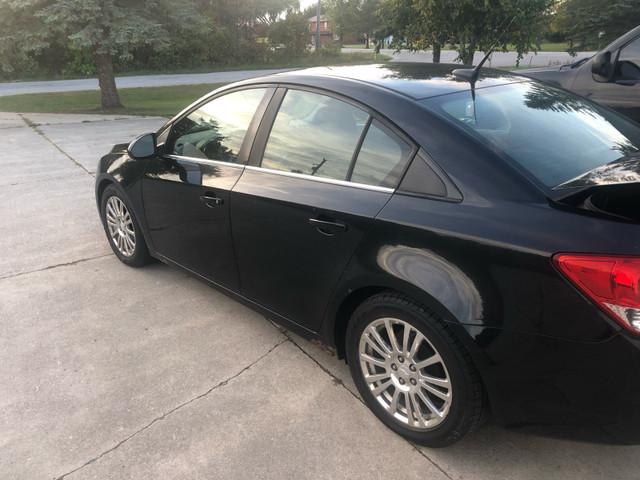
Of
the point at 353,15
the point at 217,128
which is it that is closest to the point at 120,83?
the point at 217,128

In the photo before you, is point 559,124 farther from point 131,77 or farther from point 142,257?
point 131,77

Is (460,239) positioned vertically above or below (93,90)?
above

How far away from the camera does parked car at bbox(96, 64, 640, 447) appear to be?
172 centimetres

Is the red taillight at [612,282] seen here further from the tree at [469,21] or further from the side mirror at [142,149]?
the tree at [469,21]

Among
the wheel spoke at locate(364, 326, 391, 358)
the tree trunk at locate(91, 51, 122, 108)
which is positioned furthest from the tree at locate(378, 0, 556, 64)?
the wheel spoke at locate(364, 326, 391, 358)

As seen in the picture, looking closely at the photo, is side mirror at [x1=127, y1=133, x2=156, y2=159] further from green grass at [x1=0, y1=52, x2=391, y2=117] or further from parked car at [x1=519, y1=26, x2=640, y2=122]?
green grass at [x1=0, y1=52, x2=391, y2=117]

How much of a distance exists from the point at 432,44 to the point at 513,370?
11.5 m

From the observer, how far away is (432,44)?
39.1 ft

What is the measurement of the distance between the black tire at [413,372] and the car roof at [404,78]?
3.41 feet

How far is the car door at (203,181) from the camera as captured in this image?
2988mm

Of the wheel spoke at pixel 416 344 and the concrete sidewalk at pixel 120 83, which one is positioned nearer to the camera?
the wheel spoke at pixel 416 344

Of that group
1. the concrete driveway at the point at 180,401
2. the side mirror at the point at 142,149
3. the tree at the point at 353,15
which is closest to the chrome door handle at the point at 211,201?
the side mirror at the point at 142,149

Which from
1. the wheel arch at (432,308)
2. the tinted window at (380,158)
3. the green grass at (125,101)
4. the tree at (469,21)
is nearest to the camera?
the wheel arch at (432,308)

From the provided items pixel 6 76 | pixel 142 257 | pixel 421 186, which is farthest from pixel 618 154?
pixel 6 76
